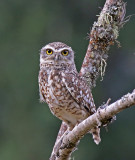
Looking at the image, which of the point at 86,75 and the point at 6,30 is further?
the point at 6,30

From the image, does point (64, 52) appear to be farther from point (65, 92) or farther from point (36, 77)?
point (36, 77)

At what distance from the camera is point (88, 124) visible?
5840 mm

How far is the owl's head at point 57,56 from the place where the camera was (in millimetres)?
7566

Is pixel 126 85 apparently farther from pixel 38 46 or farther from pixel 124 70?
pixel 38 46

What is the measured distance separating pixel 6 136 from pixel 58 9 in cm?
461

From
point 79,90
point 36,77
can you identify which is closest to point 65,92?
point 79,90

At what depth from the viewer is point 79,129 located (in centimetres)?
602

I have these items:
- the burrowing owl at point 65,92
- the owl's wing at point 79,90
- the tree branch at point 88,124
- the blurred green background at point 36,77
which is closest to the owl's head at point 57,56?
the burrowing owl at point 65,92

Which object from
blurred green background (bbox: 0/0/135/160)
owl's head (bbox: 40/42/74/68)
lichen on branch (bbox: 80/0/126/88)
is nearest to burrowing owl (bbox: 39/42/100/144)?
owl's head (bbox: 40/42/74/68)

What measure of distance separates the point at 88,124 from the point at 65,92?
1.46m

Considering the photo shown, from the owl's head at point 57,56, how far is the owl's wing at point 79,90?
226 millimetres

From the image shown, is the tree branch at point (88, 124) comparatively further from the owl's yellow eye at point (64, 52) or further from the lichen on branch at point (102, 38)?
the owl's yellow eye at point (64, 52)

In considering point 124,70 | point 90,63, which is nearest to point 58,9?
point 124,70

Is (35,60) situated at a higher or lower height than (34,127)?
higher
